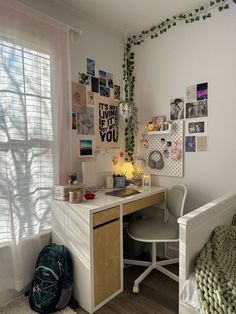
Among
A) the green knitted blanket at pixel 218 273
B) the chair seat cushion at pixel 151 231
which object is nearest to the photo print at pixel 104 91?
the chair seat cushion at pixel 151 231

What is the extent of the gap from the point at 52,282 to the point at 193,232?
1132mm

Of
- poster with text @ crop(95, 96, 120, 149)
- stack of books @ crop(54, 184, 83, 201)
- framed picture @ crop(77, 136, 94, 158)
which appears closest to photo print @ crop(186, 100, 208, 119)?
poster with text @ crop(95, 96, 120, 149)

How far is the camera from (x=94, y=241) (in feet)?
5.74

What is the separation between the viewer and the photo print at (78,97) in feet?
7.33

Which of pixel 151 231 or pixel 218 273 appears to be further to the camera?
pixel 151 231

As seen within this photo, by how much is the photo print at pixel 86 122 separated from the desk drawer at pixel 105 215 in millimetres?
858

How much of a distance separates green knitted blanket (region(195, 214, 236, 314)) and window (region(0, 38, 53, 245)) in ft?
4.26

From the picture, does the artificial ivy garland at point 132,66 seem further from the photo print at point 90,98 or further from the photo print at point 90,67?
the photo print at point 90,67

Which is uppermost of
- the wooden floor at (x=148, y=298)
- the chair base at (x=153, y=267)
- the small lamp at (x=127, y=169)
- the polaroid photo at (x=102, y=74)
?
the polaroid photo at (x=102, y=74)

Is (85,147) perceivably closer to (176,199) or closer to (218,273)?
(176,199)

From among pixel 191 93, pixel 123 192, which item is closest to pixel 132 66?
pixel 191 93

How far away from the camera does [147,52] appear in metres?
2.69

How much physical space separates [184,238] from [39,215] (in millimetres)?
1200

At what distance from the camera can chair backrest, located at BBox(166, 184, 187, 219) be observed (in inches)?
85.7
